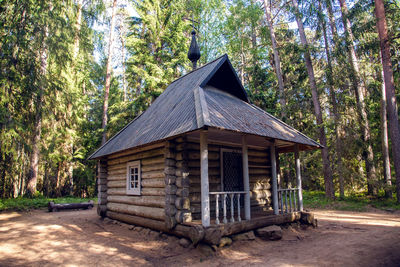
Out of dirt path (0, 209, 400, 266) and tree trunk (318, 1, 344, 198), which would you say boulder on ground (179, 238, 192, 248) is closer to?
dirt path (0, 209, 400, 266)

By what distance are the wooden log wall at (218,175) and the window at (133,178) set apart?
2525 mm

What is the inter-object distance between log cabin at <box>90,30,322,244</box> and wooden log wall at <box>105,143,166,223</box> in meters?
0.03

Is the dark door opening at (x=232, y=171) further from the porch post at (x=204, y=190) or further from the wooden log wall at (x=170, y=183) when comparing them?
the porch post at (x=204, y=190)

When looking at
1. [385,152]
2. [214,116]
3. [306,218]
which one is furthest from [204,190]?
[385,152]

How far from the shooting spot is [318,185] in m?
24.2

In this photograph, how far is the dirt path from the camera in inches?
243

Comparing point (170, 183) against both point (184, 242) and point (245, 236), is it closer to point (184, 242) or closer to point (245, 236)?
point (184, 242)

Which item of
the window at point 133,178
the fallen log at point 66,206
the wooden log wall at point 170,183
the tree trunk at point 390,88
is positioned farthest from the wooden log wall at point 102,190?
the tree trunk at point 390,88

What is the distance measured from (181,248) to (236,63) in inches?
942

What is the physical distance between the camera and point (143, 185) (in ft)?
30.4

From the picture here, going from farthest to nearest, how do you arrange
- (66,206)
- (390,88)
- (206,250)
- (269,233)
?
(66,206) < (390,88) < (269,233) < (206,250)

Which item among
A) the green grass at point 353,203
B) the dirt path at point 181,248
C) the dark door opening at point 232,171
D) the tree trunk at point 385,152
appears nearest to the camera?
the dirt path at point 181,248

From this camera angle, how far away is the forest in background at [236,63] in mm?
10469

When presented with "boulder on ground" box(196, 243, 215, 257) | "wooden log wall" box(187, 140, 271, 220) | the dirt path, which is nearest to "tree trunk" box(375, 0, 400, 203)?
the dirt path
